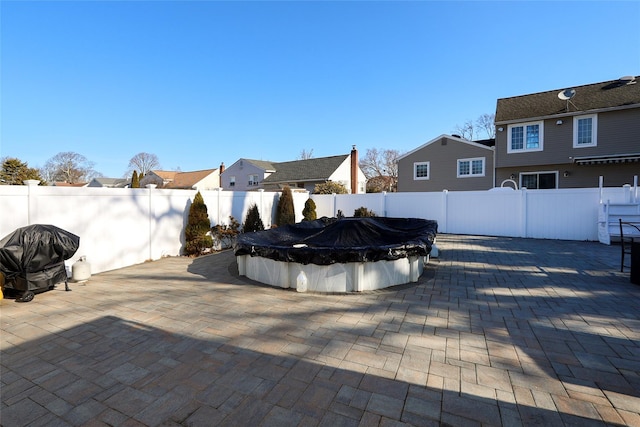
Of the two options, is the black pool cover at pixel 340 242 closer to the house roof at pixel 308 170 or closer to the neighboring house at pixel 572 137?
the neighboring house at pixel 572 137

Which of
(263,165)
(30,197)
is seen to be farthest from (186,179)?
(30,197)

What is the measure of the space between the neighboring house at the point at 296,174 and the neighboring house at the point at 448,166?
26.9 feet

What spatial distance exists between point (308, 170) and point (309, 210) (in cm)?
1497

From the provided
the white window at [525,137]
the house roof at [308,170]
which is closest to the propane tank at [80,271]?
the white window at [525,137]

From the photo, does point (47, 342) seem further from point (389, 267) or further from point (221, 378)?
point (389, 267)

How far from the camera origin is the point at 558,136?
14594 mm

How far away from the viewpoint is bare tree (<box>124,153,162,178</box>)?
184 ft


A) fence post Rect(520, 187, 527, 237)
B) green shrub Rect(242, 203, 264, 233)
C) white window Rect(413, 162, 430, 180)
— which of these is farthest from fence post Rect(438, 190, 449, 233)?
green shrub Rect(242, 203, 264, 233)

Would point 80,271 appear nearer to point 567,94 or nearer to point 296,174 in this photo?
point 567,94

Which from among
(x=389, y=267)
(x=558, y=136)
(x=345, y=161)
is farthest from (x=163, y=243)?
(x=345, y=161)

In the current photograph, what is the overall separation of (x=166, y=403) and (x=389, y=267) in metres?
3.63

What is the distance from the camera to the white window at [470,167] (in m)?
17.2

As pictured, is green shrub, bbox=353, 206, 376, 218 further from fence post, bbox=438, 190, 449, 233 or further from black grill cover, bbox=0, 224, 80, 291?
black grill cover, bbox=0, 224, 80, 291

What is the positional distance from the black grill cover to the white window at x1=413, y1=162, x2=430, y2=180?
17.5m
